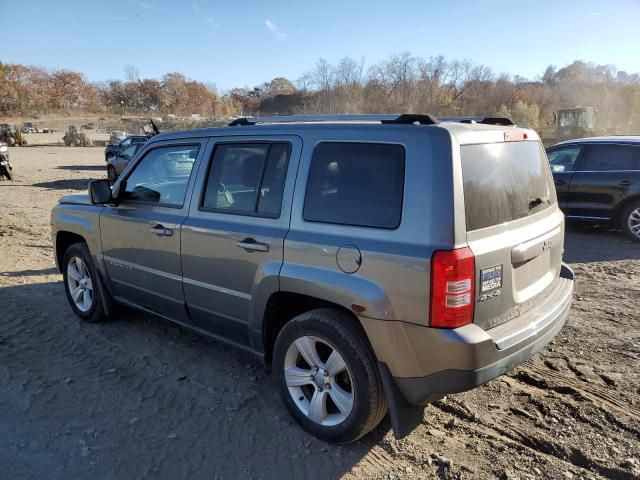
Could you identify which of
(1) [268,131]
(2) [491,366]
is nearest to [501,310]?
(2) [491,366]

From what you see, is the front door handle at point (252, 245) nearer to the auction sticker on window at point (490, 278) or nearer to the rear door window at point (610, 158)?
the auction sticker on window at point (490, 278)

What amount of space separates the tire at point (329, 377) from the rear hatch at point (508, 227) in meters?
0.68

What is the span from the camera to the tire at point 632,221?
322 inches

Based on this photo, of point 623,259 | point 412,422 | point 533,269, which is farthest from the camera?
point 623,259

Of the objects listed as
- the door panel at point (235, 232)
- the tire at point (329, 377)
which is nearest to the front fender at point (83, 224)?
the door panel at point (235, 232)

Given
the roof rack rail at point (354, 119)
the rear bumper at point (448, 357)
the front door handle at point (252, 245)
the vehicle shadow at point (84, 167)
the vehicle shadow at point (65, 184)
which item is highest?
the roof rack rail at point (354, 119)

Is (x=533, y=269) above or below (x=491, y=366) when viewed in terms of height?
above

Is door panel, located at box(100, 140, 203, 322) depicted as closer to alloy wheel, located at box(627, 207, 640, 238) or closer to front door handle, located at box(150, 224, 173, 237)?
front door handle, located at box(150, 224, 173, 237)

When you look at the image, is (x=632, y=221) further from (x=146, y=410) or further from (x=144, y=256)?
(x=146, y=410)

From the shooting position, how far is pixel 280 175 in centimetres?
316

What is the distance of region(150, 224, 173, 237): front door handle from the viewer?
378cm

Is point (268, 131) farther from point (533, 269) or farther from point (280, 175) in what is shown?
point (533, 269)

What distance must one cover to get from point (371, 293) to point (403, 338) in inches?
11.0

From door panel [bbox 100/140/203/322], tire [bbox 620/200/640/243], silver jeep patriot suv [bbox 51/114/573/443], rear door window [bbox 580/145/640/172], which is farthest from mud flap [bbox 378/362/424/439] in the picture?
rear door window [bbox 580/145/640/172]
